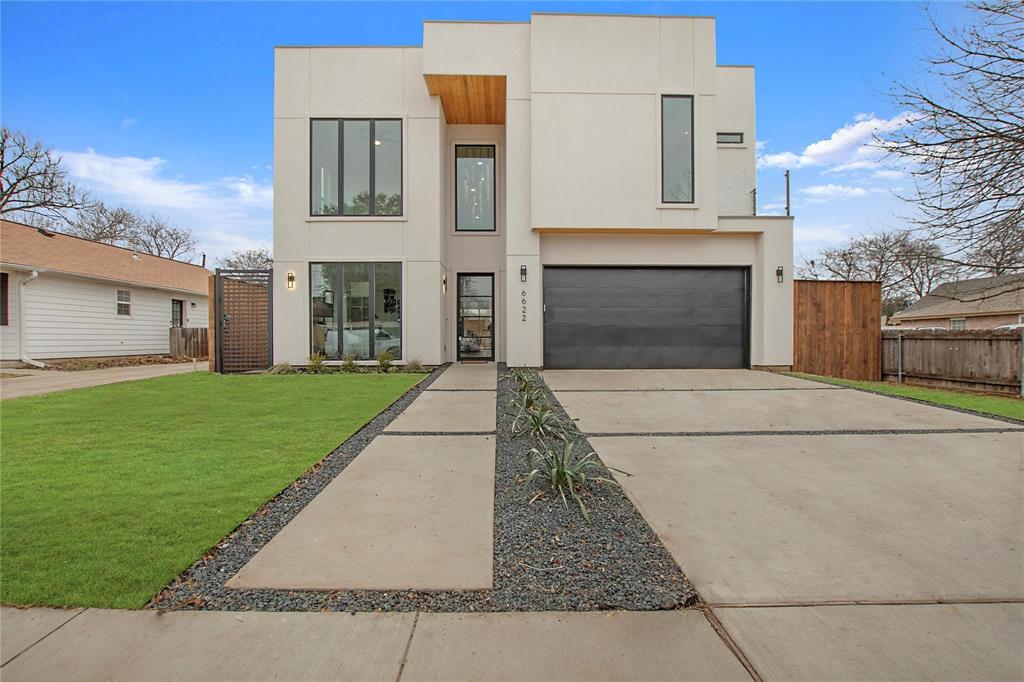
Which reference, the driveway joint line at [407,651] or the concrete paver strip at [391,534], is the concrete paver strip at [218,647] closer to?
the driveway joint line at [407,651]

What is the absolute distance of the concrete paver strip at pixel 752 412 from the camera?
526cm

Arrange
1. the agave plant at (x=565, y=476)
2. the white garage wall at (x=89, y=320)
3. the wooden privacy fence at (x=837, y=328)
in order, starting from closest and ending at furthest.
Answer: the agave plant at (x=565, y=476) → the wooden privacy fence at (x=837, y=328) → the white garage wall at (x=89, y=320)

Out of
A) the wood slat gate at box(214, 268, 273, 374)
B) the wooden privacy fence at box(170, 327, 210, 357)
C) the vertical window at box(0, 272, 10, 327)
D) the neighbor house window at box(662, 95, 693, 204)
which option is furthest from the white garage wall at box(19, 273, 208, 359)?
the neighbor house window at box(662, 95, 693, 204)

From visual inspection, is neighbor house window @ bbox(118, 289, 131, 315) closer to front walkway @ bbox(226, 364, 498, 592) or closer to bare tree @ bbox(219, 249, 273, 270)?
front walkway @ bbox(226, 364, 498, 592)

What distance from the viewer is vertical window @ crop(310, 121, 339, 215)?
Result: 10586 mm

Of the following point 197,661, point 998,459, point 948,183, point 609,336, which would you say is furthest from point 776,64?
point 197,661

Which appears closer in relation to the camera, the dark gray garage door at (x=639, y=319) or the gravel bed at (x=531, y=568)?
the gravel bed at (x=531, y=568)

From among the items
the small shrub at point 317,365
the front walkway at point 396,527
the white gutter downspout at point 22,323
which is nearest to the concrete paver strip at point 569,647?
the front walkway at point 396,527

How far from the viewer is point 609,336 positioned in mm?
10586

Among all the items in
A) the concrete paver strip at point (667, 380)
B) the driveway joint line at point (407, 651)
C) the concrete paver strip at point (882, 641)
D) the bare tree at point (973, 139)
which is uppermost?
the bare tree at point (973, 139)

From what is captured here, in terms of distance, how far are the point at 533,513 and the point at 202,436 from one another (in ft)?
12.0

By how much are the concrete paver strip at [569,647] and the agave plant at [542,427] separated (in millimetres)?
2664

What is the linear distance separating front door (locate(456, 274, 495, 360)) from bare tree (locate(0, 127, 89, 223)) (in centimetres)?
1917

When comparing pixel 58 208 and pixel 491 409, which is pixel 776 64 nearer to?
pixel 491 409
